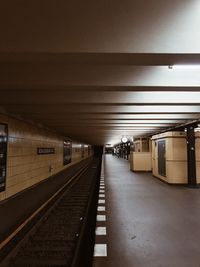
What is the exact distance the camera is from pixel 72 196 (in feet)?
28.4

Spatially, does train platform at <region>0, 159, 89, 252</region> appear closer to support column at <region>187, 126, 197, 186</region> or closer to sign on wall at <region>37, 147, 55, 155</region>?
sign on wall at <region>37, 147, 55, 155</region>

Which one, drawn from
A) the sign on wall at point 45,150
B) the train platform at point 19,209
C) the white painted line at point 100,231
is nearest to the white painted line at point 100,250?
the white painted line at point 100,231

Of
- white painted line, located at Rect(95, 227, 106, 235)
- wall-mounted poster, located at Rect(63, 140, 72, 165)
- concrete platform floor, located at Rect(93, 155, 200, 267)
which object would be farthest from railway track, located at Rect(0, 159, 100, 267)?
wall-mounted poster, located at Rect(63, 140, 72, 165)

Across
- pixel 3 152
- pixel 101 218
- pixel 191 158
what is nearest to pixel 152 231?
pixel 101 218

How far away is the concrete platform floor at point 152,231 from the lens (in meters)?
3.02

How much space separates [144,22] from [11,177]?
6988mm

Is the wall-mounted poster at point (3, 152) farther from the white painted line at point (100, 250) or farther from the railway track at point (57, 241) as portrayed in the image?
the white painted line at point (100, 250)

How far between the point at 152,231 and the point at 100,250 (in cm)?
132

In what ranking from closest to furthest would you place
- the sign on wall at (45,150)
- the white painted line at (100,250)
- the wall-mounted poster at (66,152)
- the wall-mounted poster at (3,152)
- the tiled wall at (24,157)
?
the white painted line at (100,250) → the wall-mounted poster at (3,152) → the tiled wall at (24,157) → the sign on wall at (45,150) → the wall-mounted poster at (66,152)

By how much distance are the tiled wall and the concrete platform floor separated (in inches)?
141

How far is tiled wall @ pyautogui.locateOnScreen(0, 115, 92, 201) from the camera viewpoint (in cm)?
745

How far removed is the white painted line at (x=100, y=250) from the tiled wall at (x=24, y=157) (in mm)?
4605

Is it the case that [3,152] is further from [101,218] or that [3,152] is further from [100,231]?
[100,231]

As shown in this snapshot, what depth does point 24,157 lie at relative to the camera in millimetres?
8914
